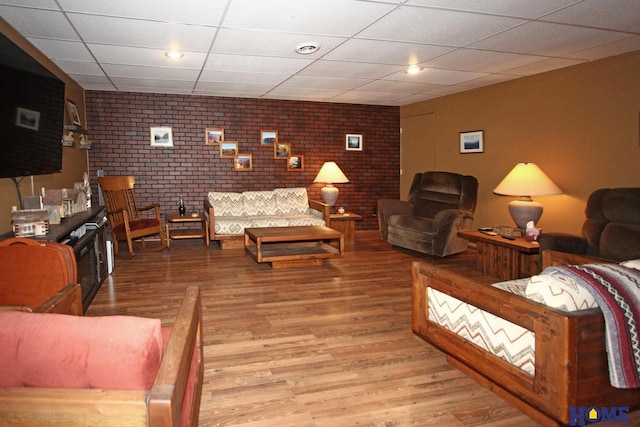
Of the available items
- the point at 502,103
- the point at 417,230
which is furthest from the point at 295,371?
the point at 502,103

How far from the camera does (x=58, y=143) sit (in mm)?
4160

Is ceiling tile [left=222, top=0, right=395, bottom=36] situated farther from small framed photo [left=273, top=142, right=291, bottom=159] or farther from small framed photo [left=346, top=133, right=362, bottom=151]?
small framed photo [left=346, top=133, right=362, bottom=151]

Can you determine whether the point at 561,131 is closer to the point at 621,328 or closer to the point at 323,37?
the point at 323,37

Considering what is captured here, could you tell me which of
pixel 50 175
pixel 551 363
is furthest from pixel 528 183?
pixel 50 175

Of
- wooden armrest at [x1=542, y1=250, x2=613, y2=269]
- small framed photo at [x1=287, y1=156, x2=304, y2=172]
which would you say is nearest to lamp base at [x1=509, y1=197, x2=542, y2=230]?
→ wooden armrest at [x1=542, y1=250, x2=613, y2=269]

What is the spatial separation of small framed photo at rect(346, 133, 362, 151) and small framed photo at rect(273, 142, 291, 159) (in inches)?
44.8

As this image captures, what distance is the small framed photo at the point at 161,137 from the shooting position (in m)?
6.99

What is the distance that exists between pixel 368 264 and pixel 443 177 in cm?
184

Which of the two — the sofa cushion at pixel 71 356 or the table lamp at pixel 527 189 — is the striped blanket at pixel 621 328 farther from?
the table lamp at pixel 527 189

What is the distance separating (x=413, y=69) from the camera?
514cm

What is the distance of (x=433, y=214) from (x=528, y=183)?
1.60m

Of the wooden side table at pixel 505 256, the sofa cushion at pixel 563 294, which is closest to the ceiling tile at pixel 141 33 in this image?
the sofa cushion at pixel 563 294

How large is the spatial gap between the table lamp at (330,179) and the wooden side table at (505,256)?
2.68 m

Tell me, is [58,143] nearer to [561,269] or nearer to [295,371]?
[295,371]
